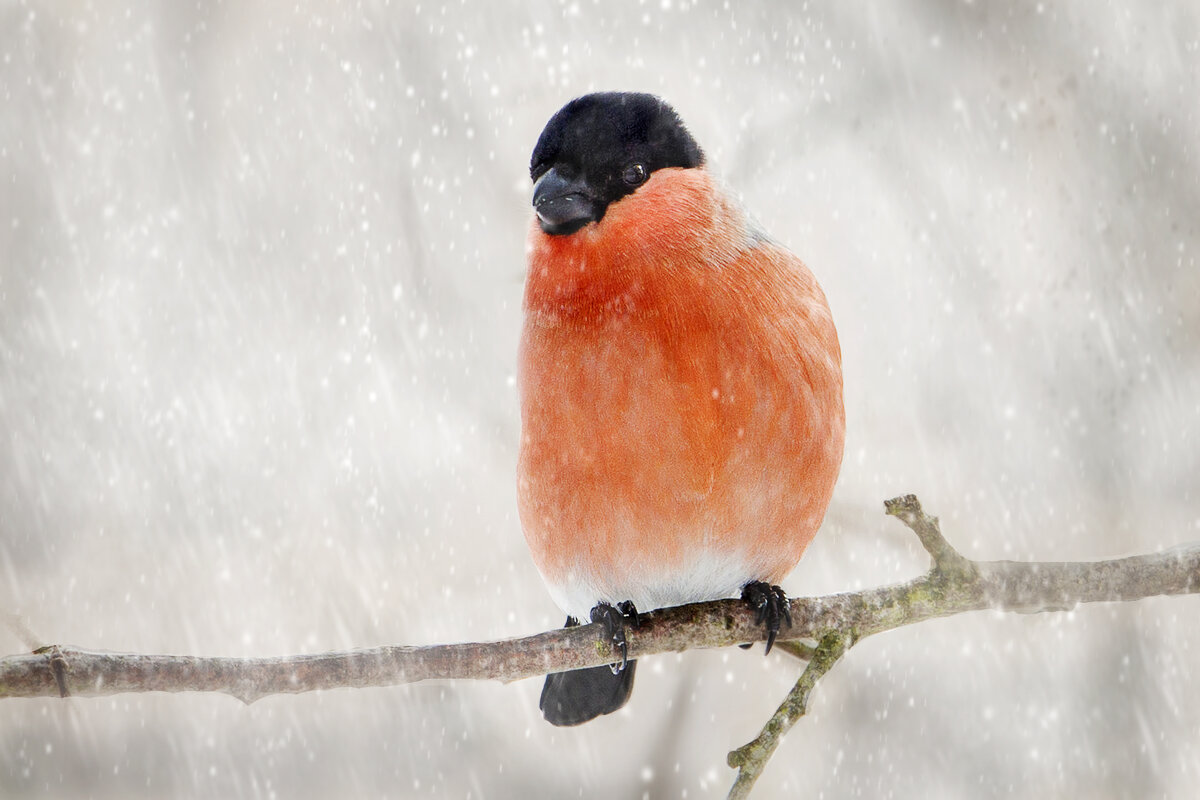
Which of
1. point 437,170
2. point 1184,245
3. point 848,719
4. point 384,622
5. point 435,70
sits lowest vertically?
point 848,719

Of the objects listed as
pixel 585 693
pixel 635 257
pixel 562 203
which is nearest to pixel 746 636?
pixel 585 693

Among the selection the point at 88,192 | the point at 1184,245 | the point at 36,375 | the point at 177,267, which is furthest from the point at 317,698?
the point at 1184,245

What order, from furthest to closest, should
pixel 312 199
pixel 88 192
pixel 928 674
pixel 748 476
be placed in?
pixel 312 199
pixel 88 192
pixel 928 674
pixel 748 476

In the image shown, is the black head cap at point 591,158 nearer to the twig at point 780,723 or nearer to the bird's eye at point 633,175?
the bird's eye at point 633,175

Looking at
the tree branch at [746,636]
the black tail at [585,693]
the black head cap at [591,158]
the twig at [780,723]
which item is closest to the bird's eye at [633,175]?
the black head cap at [591,158]

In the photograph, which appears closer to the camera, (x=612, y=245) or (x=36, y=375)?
(x=612, y=245)

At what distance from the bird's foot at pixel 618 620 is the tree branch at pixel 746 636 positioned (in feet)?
0.06

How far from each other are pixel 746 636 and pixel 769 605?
7 centimetres

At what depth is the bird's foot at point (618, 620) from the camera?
6.47 feet

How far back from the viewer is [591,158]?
202 centimetres

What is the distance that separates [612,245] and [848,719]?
2.49 metres

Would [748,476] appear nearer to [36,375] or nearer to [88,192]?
[36,375]

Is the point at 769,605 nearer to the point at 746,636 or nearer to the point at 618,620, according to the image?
the point at 746,636

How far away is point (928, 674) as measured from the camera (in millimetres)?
4043
